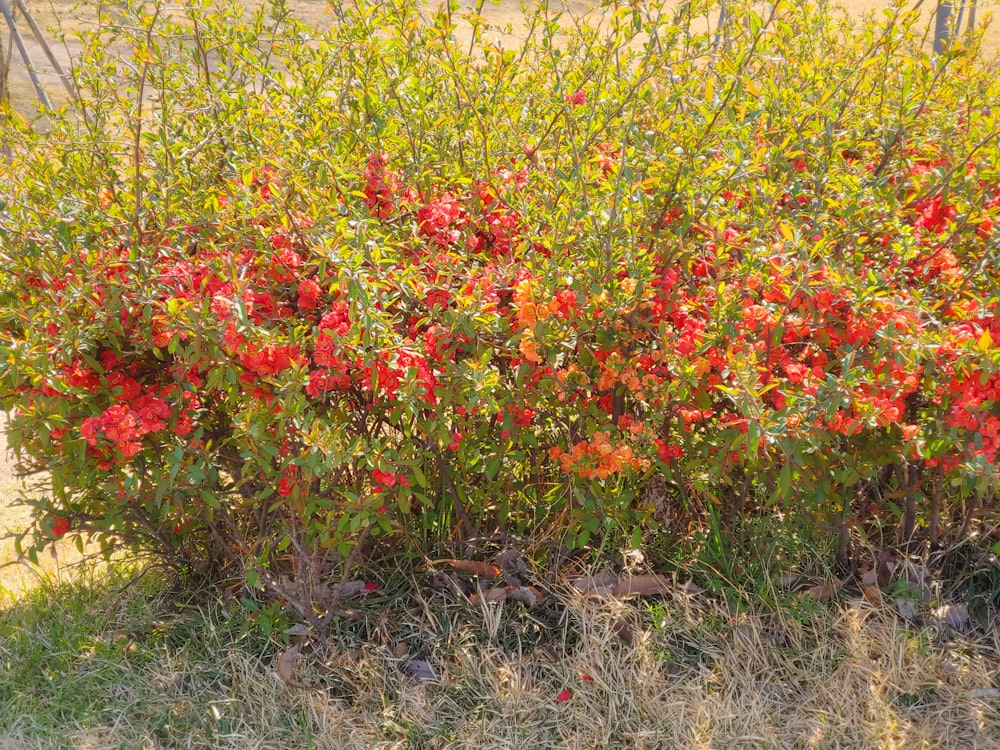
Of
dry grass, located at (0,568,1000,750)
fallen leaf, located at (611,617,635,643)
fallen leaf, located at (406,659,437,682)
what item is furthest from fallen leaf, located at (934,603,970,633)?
fallen leaf, located at (406,659,437,682)

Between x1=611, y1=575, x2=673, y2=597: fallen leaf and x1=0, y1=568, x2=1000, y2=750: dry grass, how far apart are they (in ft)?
0.12

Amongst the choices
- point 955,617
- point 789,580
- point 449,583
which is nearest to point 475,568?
point 449,583

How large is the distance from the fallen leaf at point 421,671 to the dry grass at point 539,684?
1 cm

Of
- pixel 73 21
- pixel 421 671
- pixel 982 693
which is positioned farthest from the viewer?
pixel 73 21

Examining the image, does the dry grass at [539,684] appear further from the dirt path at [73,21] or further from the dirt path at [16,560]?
the dirt path at [73,21]

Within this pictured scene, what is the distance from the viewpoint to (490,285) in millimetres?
2082

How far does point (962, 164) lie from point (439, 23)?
4.23 feet

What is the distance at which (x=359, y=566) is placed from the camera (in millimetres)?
2684

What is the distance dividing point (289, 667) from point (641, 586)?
990mm

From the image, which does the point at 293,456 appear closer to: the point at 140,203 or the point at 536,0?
the point at 140,203

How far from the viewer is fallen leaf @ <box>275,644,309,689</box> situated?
7.96 feet

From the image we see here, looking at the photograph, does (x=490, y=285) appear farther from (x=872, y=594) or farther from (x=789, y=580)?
(x=872, y=594)

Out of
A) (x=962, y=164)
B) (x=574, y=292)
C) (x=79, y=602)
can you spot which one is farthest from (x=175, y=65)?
(x=962, y=164)

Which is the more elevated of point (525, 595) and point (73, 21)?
point (73, 21)
